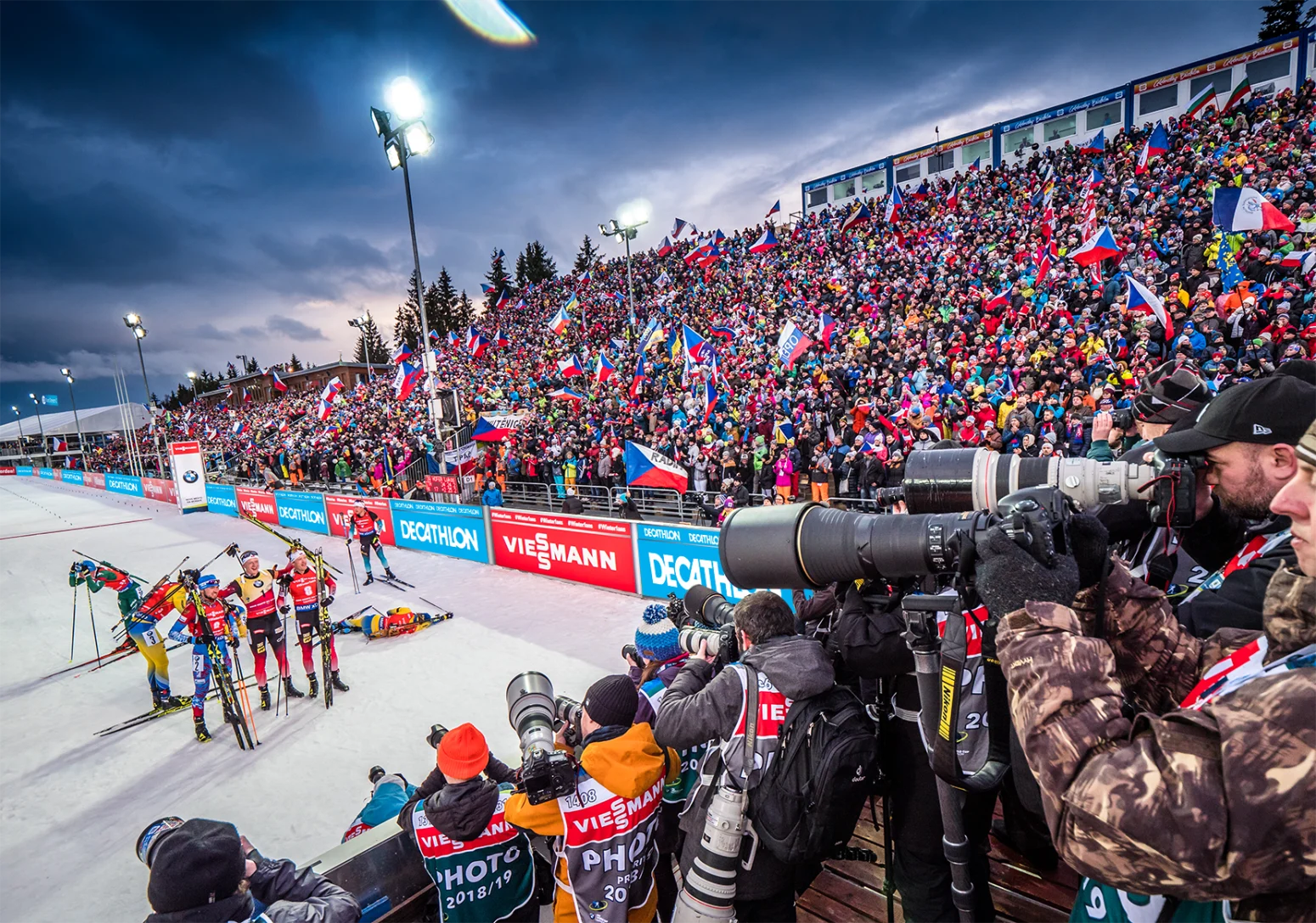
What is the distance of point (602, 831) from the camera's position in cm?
241

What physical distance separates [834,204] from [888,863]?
37678 mm

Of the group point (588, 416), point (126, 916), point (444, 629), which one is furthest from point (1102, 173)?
point (126, 916)

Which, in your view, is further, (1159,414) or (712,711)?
(1159,414)

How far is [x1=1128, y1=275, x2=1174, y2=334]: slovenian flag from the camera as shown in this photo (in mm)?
8750

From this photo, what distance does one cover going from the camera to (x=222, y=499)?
2428 cm

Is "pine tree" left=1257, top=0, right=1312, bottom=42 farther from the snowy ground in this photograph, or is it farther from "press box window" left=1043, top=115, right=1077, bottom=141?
the snowy ground

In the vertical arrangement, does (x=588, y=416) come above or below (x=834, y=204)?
below

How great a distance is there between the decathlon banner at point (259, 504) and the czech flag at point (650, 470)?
52.7ft

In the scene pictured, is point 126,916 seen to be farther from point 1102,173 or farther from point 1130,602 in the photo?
point 1102,173

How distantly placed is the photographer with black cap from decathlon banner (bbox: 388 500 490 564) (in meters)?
10.5

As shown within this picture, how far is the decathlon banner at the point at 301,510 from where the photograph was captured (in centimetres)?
1792

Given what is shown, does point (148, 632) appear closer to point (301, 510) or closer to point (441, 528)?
point (441, 528)

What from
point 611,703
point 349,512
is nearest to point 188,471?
point 349,512

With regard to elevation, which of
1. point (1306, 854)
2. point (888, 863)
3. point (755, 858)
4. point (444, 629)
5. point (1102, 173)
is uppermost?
point (1102, 173)
